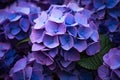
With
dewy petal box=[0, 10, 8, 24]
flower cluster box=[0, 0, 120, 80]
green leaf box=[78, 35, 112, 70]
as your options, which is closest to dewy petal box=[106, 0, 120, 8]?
flower cluster box=[0, 0, 120, 80]

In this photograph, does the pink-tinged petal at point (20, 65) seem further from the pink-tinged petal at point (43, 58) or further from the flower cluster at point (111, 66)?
the flower cluster at point (111, 66)

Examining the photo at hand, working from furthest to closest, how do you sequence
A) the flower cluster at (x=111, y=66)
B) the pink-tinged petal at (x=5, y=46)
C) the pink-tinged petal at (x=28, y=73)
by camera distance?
the pink-tinged petal at (x=5, y=46)
the pink-tinged petal at (x=28, y=73)
the flower cluster at (x=111, y=66)

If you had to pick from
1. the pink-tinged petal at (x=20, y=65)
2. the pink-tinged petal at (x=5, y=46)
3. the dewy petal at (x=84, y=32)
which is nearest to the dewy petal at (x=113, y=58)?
the dewy petal at (x=84, y=32)

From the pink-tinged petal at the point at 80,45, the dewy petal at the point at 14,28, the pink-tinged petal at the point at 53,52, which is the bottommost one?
the dewy petal at the point at 14,28

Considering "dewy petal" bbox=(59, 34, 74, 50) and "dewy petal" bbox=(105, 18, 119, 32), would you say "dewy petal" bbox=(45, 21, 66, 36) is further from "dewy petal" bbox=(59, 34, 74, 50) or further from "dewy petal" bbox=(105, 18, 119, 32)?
"dewy petal" bbox=(105, 18, 119, 32)

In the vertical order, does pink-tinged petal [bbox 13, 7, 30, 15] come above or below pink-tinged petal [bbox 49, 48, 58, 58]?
above

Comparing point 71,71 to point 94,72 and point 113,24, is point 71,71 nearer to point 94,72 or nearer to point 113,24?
point 94,72

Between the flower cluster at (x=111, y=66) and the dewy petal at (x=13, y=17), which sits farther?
the dewy petal at (x=13, y=17)
